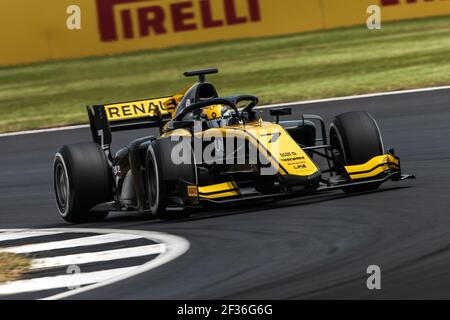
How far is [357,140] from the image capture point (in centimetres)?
1086

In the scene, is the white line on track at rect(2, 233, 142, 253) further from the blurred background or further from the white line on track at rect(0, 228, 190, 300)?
the blurred background

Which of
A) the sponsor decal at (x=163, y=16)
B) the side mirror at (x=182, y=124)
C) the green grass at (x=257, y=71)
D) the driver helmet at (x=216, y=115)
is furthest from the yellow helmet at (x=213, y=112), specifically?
the sponsor decal at (x=163, y=16)

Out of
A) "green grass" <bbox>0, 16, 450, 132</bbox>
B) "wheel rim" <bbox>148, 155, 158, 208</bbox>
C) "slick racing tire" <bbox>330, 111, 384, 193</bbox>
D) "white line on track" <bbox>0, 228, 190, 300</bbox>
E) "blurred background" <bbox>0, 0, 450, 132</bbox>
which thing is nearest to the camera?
"white line on track" <bbox>0, 228, 190, 300</bbox>

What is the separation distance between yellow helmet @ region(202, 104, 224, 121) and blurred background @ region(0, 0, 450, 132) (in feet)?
41.8

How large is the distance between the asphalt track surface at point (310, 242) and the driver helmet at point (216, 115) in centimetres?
82

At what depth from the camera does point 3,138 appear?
63.4ft

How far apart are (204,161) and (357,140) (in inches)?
55.1

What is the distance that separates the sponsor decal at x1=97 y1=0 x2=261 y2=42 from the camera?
87.3 feet

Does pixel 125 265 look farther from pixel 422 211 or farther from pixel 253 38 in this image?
pixel 253 38

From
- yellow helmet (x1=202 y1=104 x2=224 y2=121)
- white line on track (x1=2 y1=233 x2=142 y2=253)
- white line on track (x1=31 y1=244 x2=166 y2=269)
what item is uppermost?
yellow helmet (x1=202 y1=104 x2=224 y2=121)

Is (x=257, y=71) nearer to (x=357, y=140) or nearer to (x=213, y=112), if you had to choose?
(x=213, y=112)

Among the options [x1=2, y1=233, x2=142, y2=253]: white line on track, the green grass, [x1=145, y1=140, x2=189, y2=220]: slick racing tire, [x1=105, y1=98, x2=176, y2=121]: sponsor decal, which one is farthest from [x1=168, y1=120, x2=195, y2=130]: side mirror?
the green grass

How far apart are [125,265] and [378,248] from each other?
178 centimetres
